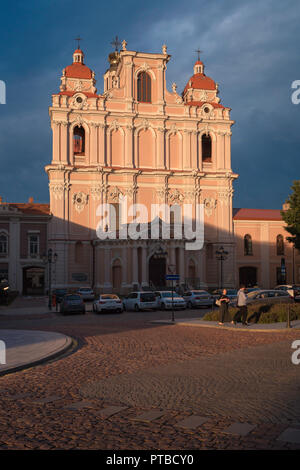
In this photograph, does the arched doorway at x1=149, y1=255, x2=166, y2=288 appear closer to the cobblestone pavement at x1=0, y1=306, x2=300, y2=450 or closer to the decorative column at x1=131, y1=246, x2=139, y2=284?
the decorative column at x1=131, y1=246, x2=139, y2=284

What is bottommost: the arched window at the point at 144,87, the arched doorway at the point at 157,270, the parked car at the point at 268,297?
the parked car at the point at 268,297

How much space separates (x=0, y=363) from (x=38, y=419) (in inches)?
195

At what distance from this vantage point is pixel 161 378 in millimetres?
10328

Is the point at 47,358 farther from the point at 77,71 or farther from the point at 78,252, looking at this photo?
the point at 77,71

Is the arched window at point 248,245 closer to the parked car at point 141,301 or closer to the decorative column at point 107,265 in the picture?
the decorative column at point 107,265

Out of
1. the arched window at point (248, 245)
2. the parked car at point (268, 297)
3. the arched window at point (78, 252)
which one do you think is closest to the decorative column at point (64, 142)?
the arched window at point (78, 252)

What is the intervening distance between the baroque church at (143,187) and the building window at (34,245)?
0.49 m

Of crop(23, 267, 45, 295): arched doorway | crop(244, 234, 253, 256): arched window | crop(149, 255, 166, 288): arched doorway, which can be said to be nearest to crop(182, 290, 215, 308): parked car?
crop(149, 255, 166, 288): arched doorway

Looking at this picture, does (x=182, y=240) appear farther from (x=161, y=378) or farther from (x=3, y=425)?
(x=3, y=425)

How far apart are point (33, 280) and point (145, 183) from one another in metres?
17.8

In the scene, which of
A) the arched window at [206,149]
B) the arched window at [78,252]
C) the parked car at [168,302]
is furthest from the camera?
the arched window at [206,149]

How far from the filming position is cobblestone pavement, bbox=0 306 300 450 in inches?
253

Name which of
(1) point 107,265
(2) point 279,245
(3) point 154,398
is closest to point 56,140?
(1) point 107,265

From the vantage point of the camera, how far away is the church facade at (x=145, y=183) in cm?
5550
